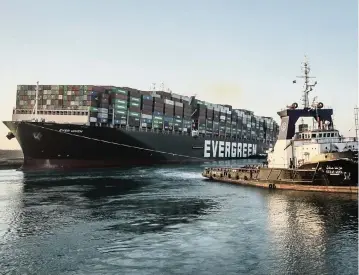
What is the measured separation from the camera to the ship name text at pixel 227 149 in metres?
98.9

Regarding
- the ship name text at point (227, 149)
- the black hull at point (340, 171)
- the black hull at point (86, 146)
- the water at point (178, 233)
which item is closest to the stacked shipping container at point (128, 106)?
the ship name text at point (227, 149)

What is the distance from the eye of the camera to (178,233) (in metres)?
19.6

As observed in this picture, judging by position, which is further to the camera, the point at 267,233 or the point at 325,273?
the point at 267,233

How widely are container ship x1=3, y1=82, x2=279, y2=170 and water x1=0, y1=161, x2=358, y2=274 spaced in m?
30.6

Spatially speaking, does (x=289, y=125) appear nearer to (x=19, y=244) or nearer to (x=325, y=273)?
(x=325, y=273)

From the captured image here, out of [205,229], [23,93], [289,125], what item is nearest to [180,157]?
[23,93]

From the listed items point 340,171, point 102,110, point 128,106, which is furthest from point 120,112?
point 340,171

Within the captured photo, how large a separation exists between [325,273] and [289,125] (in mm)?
26801

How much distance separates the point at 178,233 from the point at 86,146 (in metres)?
48.9

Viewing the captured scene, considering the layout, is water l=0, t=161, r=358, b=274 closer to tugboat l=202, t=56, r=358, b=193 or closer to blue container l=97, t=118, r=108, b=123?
tugboat l=202, t=56, r=358, b=193

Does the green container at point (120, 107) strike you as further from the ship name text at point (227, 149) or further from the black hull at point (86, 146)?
the ship name text at point (227, 149)

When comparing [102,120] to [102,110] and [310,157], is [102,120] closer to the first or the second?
[102,110]

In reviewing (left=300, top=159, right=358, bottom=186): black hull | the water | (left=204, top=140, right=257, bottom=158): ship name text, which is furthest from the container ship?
(left=300, top=159, right=358, bottom=186): black hull

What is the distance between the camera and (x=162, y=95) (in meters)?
93.4
